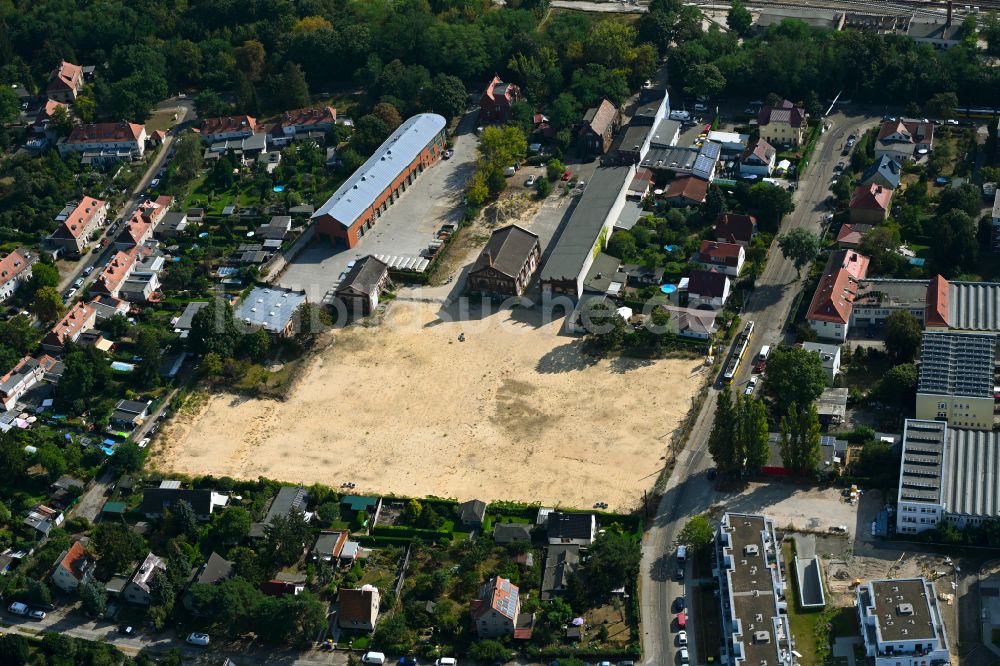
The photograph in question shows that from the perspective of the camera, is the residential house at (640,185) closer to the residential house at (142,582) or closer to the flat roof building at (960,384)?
the flat roof building at (960,384)

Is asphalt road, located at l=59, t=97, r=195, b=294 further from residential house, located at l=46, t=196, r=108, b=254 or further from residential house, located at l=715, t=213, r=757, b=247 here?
residential house, located at l=715, t=213, r=757, b=247

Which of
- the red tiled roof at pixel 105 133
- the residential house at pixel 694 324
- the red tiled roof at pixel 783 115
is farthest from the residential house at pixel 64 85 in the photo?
the residential house at pixel 694 324

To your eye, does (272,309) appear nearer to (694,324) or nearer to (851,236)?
(694,324)

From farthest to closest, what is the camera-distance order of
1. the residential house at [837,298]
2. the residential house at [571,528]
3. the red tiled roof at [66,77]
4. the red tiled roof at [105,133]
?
1. the red tiled roof at [66,77]
2. the red tiled roof at [105,133]
3. the residential house at [837,298]
4. the residential house at [571,528]

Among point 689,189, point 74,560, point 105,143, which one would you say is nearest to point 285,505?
point 74,560

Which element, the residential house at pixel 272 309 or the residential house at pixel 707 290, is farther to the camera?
the residential house at pixel 272 309

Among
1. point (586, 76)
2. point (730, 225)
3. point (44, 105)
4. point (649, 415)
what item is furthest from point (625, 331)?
point (44, 105)

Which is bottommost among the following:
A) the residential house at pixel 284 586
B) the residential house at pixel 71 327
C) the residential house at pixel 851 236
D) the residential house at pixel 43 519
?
the residential house at pixel 43 519

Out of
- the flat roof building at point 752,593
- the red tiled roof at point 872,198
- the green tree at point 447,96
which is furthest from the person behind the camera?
the green tree at point 447,96

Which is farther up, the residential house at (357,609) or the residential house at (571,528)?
the residential house at (571,528)
